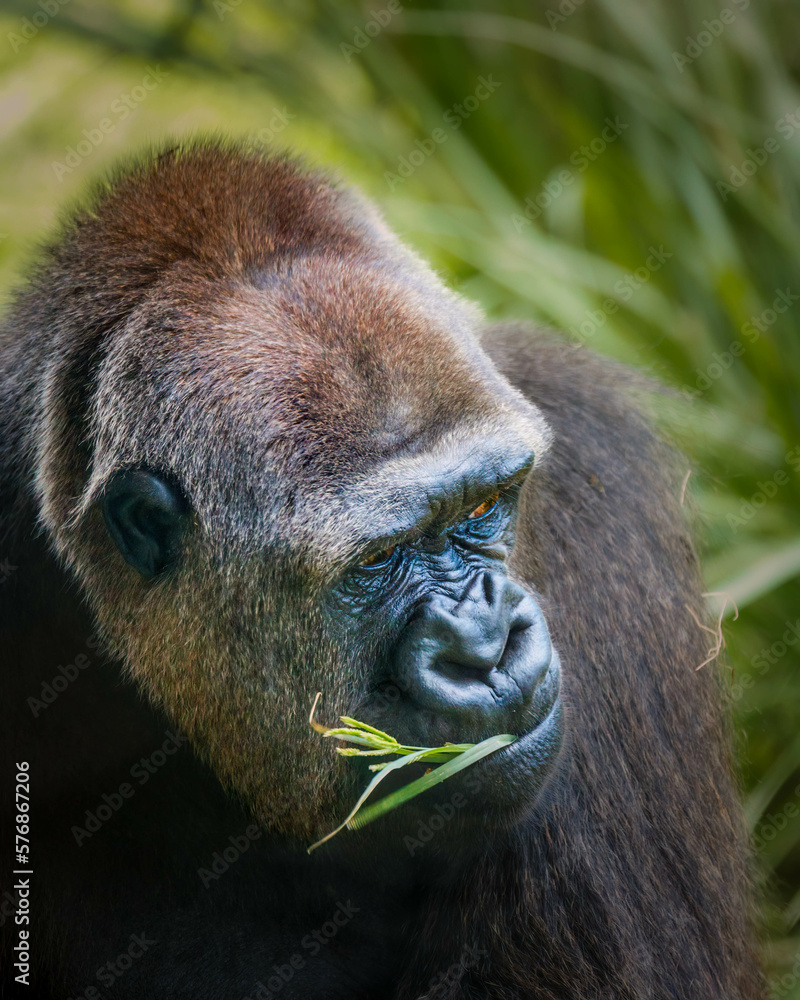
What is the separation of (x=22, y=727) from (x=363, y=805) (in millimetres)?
1184

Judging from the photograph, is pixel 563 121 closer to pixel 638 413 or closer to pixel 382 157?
pixel 382 157

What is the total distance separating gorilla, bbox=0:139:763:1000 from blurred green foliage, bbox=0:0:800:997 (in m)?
1.10

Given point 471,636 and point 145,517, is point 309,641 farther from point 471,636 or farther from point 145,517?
point 145,517

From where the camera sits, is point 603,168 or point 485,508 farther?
point 603,168

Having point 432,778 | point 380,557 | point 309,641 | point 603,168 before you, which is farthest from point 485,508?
point 603,168

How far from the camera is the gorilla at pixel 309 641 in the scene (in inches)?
108

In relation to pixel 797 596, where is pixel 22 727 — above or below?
above

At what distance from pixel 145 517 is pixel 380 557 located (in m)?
0.65

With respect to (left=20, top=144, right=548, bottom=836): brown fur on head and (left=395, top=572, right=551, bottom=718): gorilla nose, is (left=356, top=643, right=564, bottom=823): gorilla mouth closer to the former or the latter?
(left=395, top=572, right=551, bottom=718): gorilla nose

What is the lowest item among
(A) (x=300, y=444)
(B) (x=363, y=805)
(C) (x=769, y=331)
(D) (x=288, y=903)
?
(C) (x=769, y=331)

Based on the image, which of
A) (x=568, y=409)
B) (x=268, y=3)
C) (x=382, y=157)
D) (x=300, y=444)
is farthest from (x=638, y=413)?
(x=268, y=3)

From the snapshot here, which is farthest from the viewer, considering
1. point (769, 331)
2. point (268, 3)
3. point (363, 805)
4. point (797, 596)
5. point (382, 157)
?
point (268, 3)

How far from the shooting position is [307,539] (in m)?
2.66

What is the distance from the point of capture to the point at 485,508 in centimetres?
301
